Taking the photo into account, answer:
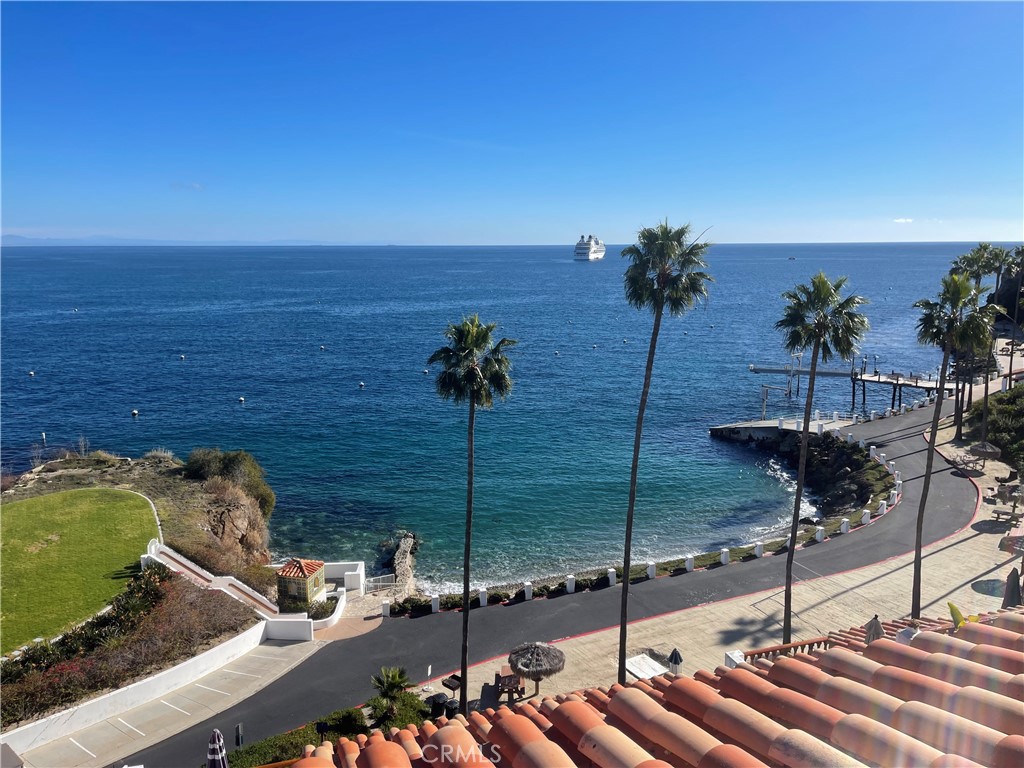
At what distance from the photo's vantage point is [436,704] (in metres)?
18.6

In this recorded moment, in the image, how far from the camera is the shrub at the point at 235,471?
39.1 metres

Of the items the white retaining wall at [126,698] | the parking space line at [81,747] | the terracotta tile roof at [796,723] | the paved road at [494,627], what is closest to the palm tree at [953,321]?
the paved road at [494,627]

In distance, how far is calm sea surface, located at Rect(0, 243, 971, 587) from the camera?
40.2 m

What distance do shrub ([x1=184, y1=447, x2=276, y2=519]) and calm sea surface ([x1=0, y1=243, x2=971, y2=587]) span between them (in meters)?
1.83

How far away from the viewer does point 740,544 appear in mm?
36656

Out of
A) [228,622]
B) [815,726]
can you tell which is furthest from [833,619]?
[228,622]

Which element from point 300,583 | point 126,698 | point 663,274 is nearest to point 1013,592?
point 663,274

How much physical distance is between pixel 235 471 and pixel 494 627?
2244 cm

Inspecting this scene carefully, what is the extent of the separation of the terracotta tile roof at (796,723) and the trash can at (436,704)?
30.2 ft

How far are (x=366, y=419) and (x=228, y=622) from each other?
40448 millimetres

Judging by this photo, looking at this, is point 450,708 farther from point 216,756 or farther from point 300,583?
point 300,583

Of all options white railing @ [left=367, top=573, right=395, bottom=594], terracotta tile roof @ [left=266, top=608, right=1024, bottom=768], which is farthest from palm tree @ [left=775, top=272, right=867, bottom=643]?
white railing @ [left=367, top=573, right=395, bottom=594]

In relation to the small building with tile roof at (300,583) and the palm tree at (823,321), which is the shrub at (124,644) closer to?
the small building with tile roof at (300,583)

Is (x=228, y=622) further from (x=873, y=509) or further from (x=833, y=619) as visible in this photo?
(x=873, y=509)
